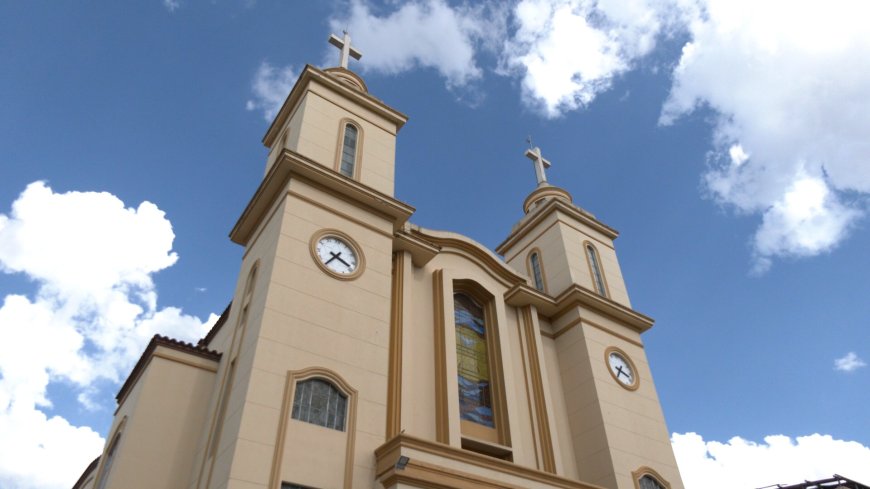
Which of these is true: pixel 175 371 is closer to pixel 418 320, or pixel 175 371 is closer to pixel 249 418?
pixel 249 418

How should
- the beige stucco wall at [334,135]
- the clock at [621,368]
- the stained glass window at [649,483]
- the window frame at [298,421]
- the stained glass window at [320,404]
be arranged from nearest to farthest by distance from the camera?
1. the window frame at [298,421]
2. the stained glass window at [320,404]
3. the beige stucco wall at [334,135]
4. the stained glass window at [649,483]
5. the clock at [621,368]

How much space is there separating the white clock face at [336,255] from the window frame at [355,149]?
7.00 ft

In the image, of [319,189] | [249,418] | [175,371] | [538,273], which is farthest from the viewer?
[538,273]

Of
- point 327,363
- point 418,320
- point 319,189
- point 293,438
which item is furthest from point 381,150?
point 293,438

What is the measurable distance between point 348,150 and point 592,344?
9175 mm

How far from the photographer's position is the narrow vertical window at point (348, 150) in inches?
682

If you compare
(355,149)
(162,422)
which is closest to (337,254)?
(355,149)

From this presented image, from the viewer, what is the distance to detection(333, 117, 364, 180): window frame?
17.1 m

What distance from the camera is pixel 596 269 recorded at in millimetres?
22672

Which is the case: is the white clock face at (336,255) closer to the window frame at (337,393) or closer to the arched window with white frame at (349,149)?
the arched window with white frame at (349,149)

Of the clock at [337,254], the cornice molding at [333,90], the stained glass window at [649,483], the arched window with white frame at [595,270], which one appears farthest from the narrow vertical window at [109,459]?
the arched window with white frame at [595,270]

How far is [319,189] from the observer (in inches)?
615

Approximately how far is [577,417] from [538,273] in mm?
6017

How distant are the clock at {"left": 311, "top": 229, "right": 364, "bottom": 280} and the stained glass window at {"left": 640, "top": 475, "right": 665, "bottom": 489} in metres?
9.42
